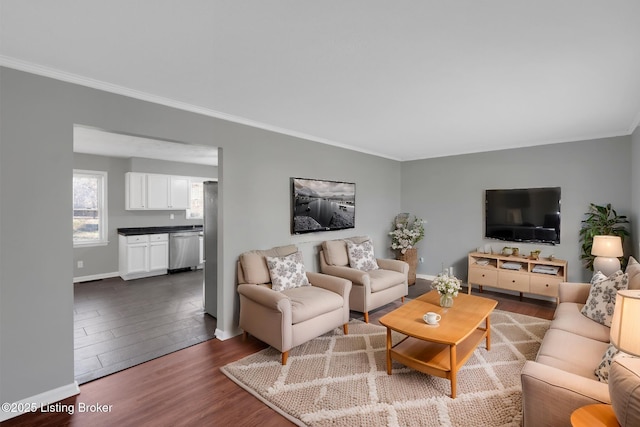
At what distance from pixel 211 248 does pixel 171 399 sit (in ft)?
6.19

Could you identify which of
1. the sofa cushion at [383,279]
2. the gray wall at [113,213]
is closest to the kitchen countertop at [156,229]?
the gray wall at [113,213]

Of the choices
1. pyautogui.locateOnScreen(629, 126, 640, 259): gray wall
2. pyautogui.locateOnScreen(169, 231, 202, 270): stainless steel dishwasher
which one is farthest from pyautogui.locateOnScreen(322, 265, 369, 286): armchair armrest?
pyautogui.locateOnScreen(169, 231, 202, 270): stainless steel dishwasher

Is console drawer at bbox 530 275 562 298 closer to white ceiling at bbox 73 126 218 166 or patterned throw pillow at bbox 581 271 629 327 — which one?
patterned throw pillow at bbox 581 271 629 327

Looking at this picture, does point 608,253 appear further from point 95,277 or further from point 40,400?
point 95,277

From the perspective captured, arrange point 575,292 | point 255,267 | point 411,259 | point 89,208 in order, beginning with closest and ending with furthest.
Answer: point 575,292
point 255,267
point 411,259
point 89,208

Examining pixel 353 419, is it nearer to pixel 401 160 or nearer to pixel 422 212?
pixel 422 212

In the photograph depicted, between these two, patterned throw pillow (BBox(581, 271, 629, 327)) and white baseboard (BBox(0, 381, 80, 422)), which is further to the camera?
patterned throw pillow (BBox(581, 271, 629, 327))

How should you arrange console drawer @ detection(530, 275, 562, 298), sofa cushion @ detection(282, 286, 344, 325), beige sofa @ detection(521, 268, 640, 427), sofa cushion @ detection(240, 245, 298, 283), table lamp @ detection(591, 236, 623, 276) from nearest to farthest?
beige sofa @ detection(521, 268, 640, 427)
sofa cushion @ detection(282, 286, 344, 325)
sofa cushion @ detection(240, 245, 298, 283)
table lamp @ detection(591, 236, 623, 276)
console drawer @ detection(530, 275, 562, 298)

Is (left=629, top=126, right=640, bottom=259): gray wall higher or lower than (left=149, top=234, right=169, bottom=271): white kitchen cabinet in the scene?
higher

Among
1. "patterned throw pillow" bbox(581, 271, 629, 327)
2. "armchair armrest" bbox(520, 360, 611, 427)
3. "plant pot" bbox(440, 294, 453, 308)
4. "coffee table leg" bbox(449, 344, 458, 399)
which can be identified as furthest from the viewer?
"plant pot" bbox(440, 294, 453, 308)

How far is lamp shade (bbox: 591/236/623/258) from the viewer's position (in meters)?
3.47

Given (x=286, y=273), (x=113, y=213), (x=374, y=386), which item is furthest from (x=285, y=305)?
(x=113, y=213)

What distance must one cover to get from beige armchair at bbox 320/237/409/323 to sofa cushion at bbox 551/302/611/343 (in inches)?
70.9

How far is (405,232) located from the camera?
545cm
